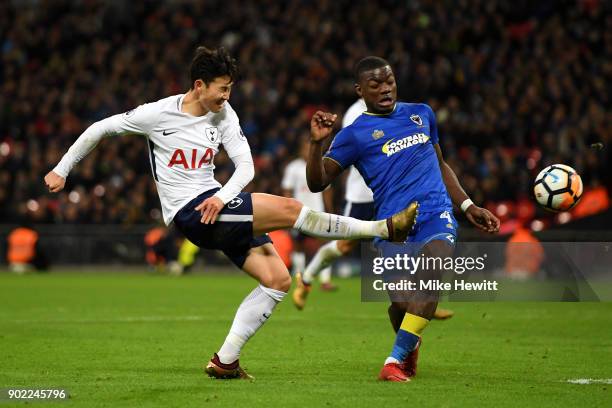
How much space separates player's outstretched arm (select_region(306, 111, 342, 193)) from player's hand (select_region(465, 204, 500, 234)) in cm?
103

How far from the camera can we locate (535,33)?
23.4m

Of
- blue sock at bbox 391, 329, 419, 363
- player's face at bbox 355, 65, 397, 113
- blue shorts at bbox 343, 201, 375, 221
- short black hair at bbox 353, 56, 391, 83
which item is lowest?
blue sock at bbox 391, 329, 419, 363

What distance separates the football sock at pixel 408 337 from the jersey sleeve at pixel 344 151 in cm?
124

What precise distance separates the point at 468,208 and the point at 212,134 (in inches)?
76.9

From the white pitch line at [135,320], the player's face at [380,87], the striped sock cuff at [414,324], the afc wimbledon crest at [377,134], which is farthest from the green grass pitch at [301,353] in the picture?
the player's face at [380,87]

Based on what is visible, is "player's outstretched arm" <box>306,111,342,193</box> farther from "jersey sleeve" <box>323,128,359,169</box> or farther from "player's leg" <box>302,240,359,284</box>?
"player's leg" <box>302,240,359,284</box>

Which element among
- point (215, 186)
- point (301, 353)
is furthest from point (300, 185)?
point (215, 186)

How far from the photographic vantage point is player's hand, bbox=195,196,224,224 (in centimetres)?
696

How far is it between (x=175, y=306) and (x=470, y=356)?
6133 mm

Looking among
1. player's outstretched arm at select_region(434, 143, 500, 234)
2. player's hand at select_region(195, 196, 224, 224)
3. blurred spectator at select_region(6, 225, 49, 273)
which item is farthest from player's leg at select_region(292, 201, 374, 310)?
blurred spectator at select_region(6, 225, 49, 273)

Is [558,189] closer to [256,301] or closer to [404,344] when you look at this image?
[404,344]

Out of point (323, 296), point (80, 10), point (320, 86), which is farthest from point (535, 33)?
point (80, 10)

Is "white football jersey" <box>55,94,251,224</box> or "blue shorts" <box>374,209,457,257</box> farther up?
"white football jersey" <box>55,94,251,224</box>

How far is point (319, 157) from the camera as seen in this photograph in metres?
7.20
